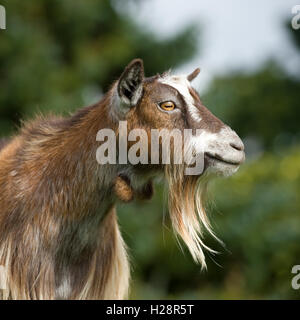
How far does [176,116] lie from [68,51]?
43.0 feet

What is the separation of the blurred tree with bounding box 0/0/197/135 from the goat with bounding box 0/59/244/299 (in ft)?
29.1

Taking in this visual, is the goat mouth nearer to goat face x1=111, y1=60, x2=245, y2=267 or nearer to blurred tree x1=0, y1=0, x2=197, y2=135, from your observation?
goat face x1=111, y1=60, x2=245, y2=267

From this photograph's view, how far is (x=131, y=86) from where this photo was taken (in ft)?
17.6

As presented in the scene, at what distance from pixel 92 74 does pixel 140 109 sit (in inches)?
465

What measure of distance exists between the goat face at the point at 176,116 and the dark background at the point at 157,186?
20.4 feet

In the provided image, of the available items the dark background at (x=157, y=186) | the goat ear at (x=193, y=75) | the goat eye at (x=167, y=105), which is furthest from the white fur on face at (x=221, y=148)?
the dark background at (x=157, y=186)

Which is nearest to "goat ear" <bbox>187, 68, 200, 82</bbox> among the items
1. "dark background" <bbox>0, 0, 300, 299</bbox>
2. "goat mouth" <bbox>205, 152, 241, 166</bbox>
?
"goat mouth" <bbox>205, 152, 241, 166</bbox>

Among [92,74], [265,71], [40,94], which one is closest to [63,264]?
[40,94]

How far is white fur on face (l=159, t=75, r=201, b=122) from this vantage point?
5.39 metres

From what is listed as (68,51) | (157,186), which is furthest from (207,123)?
(68,51)

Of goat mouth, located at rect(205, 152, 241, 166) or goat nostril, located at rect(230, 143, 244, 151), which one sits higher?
goat nostril, located at rect(230, 143, 244, 151)

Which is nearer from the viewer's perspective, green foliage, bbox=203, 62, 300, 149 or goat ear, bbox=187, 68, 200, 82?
goat ear, bbox=187, 68, 200, 82

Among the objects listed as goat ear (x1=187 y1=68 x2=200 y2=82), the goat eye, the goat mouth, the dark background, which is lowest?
the goat mouth

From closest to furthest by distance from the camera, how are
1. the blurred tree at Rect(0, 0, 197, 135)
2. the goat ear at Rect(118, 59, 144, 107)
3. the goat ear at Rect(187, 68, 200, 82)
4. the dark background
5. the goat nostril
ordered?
the goat nostril → the goat ear at Rect(118, 59, 144, 107) → the goat ear at Rect(187, 68, 200, 82) → the dark background → the blurred tree at Rect(0, 0, 197, 135)
